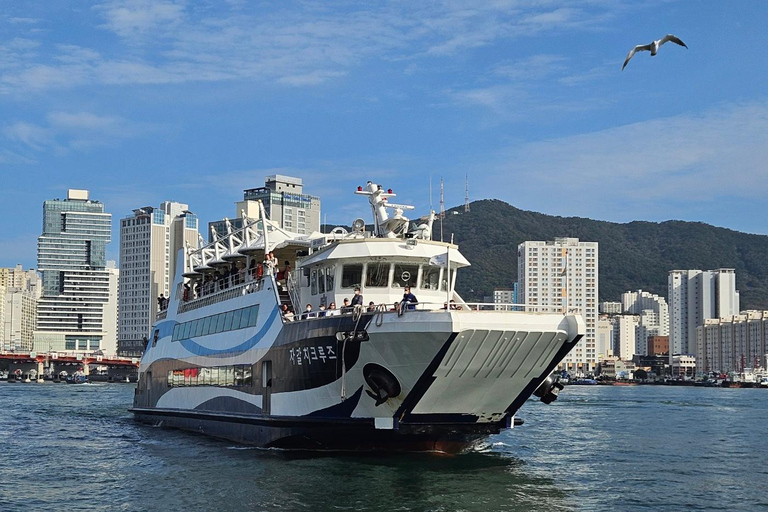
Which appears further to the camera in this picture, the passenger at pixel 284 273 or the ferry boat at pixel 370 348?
the passenger at pixel 284 273

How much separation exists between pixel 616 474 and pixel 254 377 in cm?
1113

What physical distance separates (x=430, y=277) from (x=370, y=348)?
179 inches

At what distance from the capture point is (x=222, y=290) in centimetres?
3412

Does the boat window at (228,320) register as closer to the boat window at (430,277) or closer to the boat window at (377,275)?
the boat window at (377,275)

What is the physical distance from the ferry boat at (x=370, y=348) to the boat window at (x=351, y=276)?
32 millimetres

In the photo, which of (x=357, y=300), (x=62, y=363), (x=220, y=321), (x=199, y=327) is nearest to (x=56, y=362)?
(x=62, y=363)

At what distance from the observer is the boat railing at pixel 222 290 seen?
3131 centimetres

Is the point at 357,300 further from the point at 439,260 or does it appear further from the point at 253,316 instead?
the point at 253,316

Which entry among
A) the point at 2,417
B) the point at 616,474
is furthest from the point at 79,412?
the point at 616,474

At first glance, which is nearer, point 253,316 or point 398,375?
point 398,375

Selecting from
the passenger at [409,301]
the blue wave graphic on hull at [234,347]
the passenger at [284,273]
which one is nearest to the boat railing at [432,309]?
the passenger at [409,301]

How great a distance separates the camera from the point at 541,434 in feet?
137

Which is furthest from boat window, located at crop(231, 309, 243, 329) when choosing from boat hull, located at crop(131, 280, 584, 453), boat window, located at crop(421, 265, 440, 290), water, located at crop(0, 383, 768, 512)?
boat window, located at crop(421, 265, 440, 290)

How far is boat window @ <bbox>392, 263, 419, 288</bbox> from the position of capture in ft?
89.9
